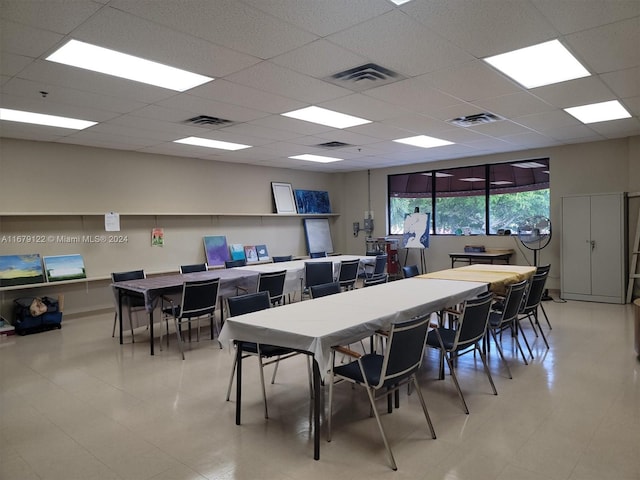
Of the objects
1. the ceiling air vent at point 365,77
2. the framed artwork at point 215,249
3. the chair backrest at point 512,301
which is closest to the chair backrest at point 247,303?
the ceiling air vent at point 365,77

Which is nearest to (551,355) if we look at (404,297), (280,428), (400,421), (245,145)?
(404,297)

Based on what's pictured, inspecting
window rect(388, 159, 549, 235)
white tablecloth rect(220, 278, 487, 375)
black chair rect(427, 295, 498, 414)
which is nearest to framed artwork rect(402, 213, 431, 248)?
window rect(388, 159, 549, 235)

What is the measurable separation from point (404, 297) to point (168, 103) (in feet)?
10.1

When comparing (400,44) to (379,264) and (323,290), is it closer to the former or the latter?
(323,290)

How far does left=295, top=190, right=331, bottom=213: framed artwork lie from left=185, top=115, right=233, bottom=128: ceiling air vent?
15.3ft

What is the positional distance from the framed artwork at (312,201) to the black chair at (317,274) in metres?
3.84

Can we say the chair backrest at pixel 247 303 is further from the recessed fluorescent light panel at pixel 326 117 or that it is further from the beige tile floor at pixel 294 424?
the recessed fluorescent light panel at pixel 326 117

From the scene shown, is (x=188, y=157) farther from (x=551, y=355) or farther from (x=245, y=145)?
(x=551, y=355)

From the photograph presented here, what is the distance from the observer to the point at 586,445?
270 centimetres

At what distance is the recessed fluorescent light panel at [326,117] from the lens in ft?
16.6

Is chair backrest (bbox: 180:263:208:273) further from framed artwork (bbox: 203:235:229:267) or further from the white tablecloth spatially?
the white tablecloth

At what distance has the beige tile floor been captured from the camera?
2510mm

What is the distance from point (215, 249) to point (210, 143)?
2.36 m

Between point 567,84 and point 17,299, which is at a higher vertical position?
point 567,84
